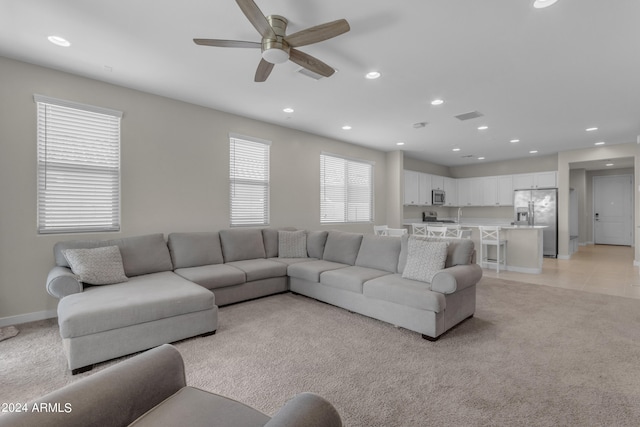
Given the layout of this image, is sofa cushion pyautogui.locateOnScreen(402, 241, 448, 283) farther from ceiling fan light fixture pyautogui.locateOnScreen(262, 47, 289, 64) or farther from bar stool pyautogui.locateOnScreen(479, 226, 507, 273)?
bar stool pyautogui.locateOnScreen(479, 226, 507, 273)

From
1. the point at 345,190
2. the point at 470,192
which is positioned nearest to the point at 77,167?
the point at 345,190

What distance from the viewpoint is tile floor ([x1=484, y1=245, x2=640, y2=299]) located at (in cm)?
468

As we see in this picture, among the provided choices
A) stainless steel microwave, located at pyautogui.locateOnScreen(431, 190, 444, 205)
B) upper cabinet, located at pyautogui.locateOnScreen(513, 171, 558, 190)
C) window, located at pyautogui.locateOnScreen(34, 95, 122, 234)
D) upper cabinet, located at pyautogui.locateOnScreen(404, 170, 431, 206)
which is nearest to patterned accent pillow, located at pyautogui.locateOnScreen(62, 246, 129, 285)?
window, located at pyautogui.locateOnScreen(34, 95, 122, 234)

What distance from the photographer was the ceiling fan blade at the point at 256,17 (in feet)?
6.41

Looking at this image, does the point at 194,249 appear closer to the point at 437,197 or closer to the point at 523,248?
the point at 523,248

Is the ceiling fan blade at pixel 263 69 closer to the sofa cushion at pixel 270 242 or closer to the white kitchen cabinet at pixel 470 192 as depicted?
the sofa cushion at pixel 270 242

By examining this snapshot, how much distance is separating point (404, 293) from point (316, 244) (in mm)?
2128

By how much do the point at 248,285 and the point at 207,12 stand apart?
118 inches

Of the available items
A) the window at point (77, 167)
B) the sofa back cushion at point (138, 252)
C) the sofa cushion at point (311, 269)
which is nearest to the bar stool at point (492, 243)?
the sofa cushion at point (311, 269)

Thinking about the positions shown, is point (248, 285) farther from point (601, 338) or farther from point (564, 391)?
point (601, 338)

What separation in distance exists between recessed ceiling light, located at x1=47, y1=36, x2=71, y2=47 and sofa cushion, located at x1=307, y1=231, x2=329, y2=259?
3681 mm

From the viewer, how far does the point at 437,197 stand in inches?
353

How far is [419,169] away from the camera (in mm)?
8922

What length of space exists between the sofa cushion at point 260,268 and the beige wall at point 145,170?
0.91 meters
